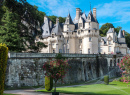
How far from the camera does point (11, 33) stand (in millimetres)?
24859

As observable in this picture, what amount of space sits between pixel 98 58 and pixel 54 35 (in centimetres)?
1085

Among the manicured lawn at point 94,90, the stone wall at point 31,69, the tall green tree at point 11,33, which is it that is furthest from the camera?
the tall green tree at point 11,33

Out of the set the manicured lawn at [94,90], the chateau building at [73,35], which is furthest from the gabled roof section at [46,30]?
the manicured lawn at [94,90]

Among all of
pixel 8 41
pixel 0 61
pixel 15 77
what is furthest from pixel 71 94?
pixel 8 41

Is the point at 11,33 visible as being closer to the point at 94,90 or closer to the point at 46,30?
the point at 94,90

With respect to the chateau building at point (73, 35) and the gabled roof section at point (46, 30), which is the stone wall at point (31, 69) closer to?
the chateau building at point (73, 35)

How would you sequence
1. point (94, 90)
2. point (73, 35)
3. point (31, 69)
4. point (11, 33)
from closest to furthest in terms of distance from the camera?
point (94, 90), point (31, 69), point (11, 33), point (73, 35)

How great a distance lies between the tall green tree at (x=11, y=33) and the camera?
2420 cm

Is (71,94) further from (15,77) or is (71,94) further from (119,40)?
(119,40)

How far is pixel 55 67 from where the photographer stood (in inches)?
682

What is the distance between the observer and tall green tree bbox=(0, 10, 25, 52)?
24203 millimetres

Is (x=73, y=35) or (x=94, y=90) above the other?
(x=73, y=35)

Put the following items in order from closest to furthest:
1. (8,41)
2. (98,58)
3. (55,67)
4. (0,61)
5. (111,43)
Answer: (0,61) < (55,67) < (8,41) < (98,58) < (111,43)

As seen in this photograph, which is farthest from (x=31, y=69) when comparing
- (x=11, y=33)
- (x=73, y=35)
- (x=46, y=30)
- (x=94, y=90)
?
(x=73, y=35)
